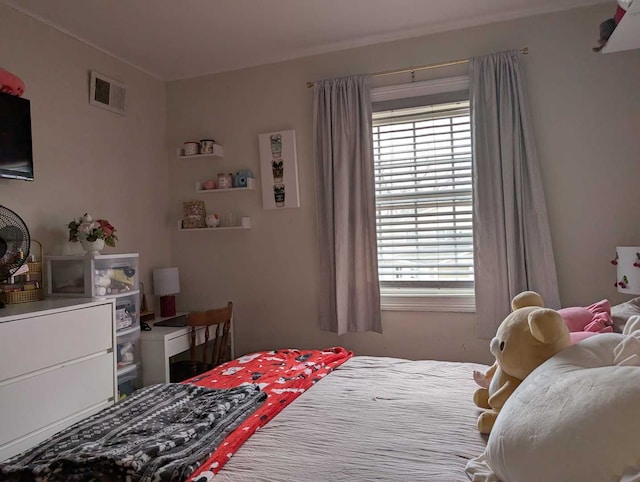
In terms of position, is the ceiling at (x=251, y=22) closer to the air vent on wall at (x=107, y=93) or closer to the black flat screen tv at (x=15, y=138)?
the air vent on wall at (x=107, y=93)

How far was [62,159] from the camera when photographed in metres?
3.01

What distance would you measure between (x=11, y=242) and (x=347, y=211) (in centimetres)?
203

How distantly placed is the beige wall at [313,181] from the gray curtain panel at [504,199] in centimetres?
13

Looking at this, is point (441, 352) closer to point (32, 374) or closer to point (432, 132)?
point (432, 132)

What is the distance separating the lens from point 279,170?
3.59 meters

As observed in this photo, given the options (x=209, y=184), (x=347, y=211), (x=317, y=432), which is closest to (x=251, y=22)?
(x=209, y=184)

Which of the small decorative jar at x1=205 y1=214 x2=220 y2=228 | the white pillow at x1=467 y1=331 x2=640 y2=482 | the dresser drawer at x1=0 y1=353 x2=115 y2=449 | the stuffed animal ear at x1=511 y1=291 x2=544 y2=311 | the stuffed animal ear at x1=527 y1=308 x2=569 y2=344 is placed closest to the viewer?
the white pillow at x1=467 y1=331 x2=640 y2=482

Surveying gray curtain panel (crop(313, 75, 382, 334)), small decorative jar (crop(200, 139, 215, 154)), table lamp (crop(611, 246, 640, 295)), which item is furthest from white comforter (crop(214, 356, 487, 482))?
small decorative jar (crop(200, 139, 215, 154))

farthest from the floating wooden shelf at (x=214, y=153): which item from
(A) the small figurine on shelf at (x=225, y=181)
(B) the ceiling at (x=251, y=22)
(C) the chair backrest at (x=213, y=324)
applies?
(C) the chair backrest at (x=213, y=324)

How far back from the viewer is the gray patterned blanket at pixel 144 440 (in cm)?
133

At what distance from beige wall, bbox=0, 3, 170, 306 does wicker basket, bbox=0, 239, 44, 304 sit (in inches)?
3.8

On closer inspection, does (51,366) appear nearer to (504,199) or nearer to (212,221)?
(212,221)

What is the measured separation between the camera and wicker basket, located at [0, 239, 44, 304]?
2562mm

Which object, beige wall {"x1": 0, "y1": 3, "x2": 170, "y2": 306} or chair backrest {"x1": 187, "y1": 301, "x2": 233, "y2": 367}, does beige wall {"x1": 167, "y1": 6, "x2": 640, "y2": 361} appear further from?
chair backrest {"x1": 187, "y1": 301, "x2": 233, "y2": 367}
